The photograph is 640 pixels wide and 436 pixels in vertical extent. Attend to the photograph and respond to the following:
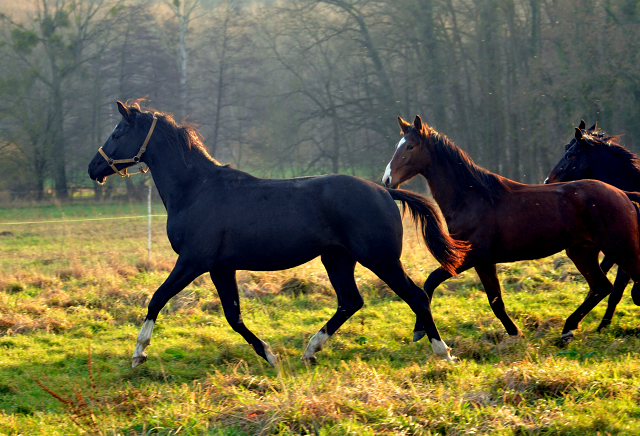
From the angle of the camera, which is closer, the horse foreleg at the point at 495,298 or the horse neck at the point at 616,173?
the horse foreleg at the point at 495,298

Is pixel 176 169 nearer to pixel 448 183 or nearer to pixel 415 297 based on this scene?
pixel 415 297

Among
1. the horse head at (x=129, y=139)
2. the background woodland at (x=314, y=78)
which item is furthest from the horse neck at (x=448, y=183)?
the background woodland at (x=314, y=78)

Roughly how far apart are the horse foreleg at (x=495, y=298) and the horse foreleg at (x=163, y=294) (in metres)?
2.69

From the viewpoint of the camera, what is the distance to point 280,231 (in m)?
4.58

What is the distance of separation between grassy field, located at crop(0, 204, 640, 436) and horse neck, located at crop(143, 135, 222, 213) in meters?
1.42

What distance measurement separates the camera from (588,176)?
20.3 feet

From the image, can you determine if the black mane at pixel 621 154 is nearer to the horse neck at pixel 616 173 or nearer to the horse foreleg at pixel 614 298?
the horse neck at pixel 616 173

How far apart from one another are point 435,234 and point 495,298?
3.42 ft

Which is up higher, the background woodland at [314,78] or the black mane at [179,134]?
the background woodland at [314,78]

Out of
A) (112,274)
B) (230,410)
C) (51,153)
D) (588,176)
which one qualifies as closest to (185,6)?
(51,153)

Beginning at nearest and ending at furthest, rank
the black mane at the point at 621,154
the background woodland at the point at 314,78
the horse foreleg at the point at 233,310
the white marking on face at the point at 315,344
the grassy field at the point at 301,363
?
the grassy field at the point at 301,363 → the horse foreleg at the point at 233,310 → the white marking on face at the point at 315,344 → the black mane at the point at 621,154 → the background woodland at the point at 314,78

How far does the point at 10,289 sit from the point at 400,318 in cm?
509

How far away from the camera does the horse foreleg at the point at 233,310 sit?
470 centimetres

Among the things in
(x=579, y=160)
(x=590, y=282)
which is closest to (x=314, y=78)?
(x=579, y=160)
